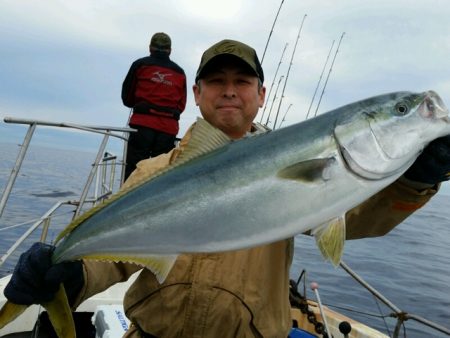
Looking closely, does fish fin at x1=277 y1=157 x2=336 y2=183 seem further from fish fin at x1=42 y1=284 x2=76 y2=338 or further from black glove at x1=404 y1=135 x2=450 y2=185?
fish fin at x1=42 y1=284 x2=76 y2=338

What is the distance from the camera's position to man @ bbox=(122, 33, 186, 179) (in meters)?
7.85

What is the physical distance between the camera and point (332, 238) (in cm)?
223

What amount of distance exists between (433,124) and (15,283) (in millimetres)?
2398

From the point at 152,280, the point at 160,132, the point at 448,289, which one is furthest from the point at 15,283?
the point at 448,289

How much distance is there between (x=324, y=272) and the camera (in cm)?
1533

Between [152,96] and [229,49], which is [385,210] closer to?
[229,49]

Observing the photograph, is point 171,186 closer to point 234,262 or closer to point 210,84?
Answer: point 234,262

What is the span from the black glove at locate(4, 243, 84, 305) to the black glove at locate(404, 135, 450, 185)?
2074mm

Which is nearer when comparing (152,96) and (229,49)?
(229,49)

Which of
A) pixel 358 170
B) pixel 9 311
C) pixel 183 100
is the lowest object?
pixel 9 311

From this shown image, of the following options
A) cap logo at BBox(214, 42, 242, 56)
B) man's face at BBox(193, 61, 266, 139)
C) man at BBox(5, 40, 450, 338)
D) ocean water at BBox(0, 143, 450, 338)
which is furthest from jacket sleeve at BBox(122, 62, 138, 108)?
man at BBox(5, 40, 450, 338)

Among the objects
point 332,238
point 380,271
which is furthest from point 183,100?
point 380,271

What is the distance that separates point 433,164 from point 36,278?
225cm

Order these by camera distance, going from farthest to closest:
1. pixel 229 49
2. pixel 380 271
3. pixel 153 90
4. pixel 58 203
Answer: pixel 380 271, pixel 153 90, pixel 58 203, pixel 229 49
